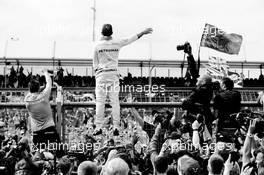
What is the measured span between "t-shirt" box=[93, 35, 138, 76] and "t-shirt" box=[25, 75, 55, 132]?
1.17m

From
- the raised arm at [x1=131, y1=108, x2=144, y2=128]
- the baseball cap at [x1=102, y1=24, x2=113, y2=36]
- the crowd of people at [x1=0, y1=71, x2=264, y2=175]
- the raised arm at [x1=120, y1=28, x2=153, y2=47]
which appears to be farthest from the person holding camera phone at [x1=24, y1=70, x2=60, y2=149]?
the raised arm at [x1=131, y1=108, x2=144, y2=128]

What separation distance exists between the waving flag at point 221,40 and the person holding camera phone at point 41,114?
556 cm

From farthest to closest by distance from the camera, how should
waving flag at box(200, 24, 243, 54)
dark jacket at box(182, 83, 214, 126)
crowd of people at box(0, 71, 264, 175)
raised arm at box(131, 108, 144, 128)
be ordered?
1. waving flag at box(200, 24, 243, 54)
2. raised arm at box(131, 108, 144, 128)
3. dark jacket at box(182, 83, 214, 126)
4. crowd of people at box(0, 71, 264, 175)

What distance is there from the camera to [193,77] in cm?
1546

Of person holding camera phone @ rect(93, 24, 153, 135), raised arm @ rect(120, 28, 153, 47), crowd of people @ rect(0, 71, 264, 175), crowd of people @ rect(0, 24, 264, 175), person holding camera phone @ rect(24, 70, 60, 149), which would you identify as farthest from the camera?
raised arm @ rect(120, 28, 153, 47)

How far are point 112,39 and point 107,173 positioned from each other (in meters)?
5.72

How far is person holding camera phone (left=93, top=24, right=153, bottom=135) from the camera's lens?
1151cm

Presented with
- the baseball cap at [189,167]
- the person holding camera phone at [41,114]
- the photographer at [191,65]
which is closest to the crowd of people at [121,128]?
the person holding camera phone at [41,114]

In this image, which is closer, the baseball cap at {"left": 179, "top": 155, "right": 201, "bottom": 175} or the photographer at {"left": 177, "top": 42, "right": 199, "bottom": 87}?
the baseball cap at {"left": 179, "top": 155, "right": 201, "bottom": 175}

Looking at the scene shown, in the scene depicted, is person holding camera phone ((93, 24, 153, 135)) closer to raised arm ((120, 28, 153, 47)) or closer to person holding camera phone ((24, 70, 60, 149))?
raised arm ((120, 28, 153, 47))

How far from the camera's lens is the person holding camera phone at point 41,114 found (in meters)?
10.8

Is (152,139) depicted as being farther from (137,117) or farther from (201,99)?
(137,117)

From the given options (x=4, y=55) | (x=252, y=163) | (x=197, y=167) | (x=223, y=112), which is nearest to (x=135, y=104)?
Answer: (x=223, y=112)

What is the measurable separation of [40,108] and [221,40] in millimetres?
6138
